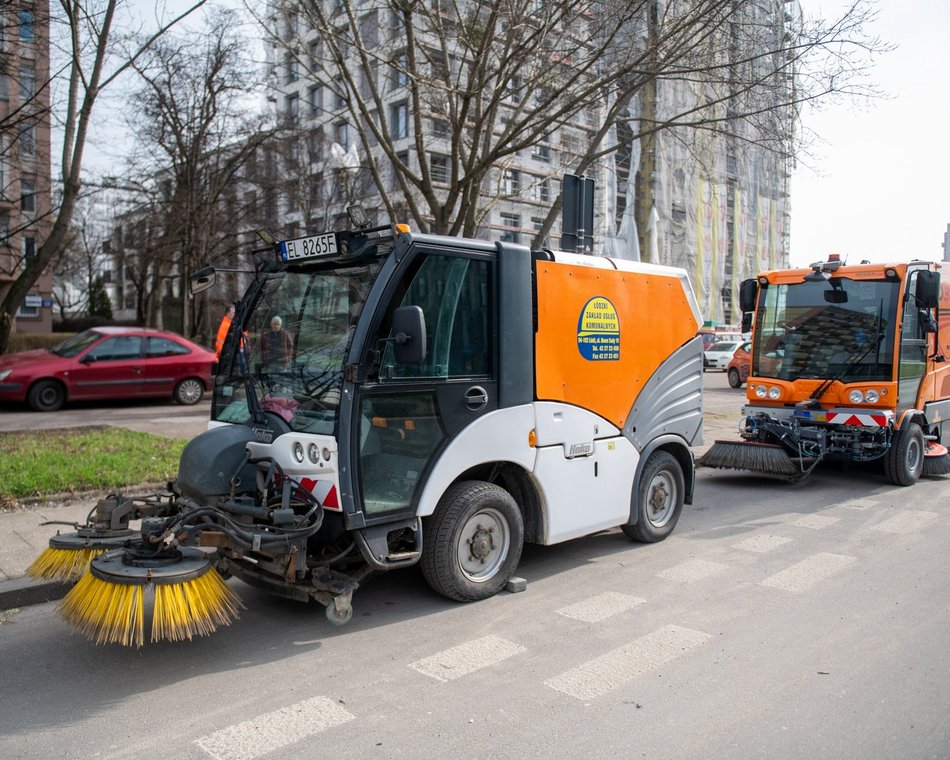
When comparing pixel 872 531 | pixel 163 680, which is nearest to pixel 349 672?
pixel 163 680

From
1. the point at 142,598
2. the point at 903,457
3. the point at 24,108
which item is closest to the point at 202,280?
the point at 142,598

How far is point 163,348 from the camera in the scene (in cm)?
1648

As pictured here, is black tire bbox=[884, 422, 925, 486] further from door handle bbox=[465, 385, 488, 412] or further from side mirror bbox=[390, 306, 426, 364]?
side mirror bbox=[390, 306, 426, 364]

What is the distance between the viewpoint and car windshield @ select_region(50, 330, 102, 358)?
15.7 metres

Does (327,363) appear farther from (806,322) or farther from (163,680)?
(806,322)

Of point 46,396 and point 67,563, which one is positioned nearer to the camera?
point 67,563

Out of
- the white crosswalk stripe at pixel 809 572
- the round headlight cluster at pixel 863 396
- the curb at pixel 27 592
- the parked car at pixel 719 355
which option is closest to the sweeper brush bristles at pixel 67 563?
the curb at pixel 27 592

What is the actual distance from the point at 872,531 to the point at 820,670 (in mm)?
3766

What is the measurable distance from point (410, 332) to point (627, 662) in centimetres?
220

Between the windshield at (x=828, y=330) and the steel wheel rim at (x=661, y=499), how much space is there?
12.3 ft

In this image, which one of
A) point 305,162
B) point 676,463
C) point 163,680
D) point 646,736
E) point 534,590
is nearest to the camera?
point 646,736

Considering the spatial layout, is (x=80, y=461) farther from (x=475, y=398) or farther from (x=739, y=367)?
(x=739, y=367)

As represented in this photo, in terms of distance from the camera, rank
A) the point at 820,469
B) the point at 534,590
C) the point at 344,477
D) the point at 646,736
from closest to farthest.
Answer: the point at 646,736 < the point at 344,477 < the point at 534,590 < the point at 820,469

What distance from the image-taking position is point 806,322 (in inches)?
394
